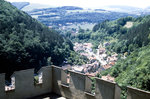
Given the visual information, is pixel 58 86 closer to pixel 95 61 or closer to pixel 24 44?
pixel 24 44

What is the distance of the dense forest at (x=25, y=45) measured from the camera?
66.6m

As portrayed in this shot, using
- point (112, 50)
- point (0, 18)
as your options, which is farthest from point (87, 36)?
point (0, 18)

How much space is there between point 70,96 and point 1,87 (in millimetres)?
2437

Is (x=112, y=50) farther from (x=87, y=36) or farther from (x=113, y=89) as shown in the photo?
(x=113, y=89)

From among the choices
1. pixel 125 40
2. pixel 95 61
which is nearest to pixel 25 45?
pixel 95 61

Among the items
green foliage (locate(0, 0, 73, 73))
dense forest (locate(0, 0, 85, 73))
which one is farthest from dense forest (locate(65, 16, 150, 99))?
green foliage (locate(0, 0, 73, 73))

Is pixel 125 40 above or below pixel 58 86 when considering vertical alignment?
below

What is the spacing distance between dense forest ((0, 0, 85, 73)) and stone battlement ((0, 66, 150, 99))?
5623 cm

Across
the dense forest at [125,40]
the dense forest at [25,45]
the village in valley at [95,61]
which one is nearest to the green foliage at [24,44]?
the dense forest at [25,45]

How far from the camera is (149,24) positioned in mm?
94625

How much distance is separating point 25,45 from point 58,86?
2796 inches

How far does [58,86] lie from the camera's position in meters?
8.05

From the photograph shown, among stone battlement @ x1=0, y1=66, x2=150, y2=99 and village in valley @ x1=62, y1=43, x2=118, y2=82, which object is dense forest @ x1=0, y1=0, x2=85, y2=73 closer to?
village in valley @ x1=62, y1=43, x2=118, y2=82

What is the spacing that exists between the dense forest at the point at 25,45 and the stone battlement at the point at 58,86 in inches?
2214
